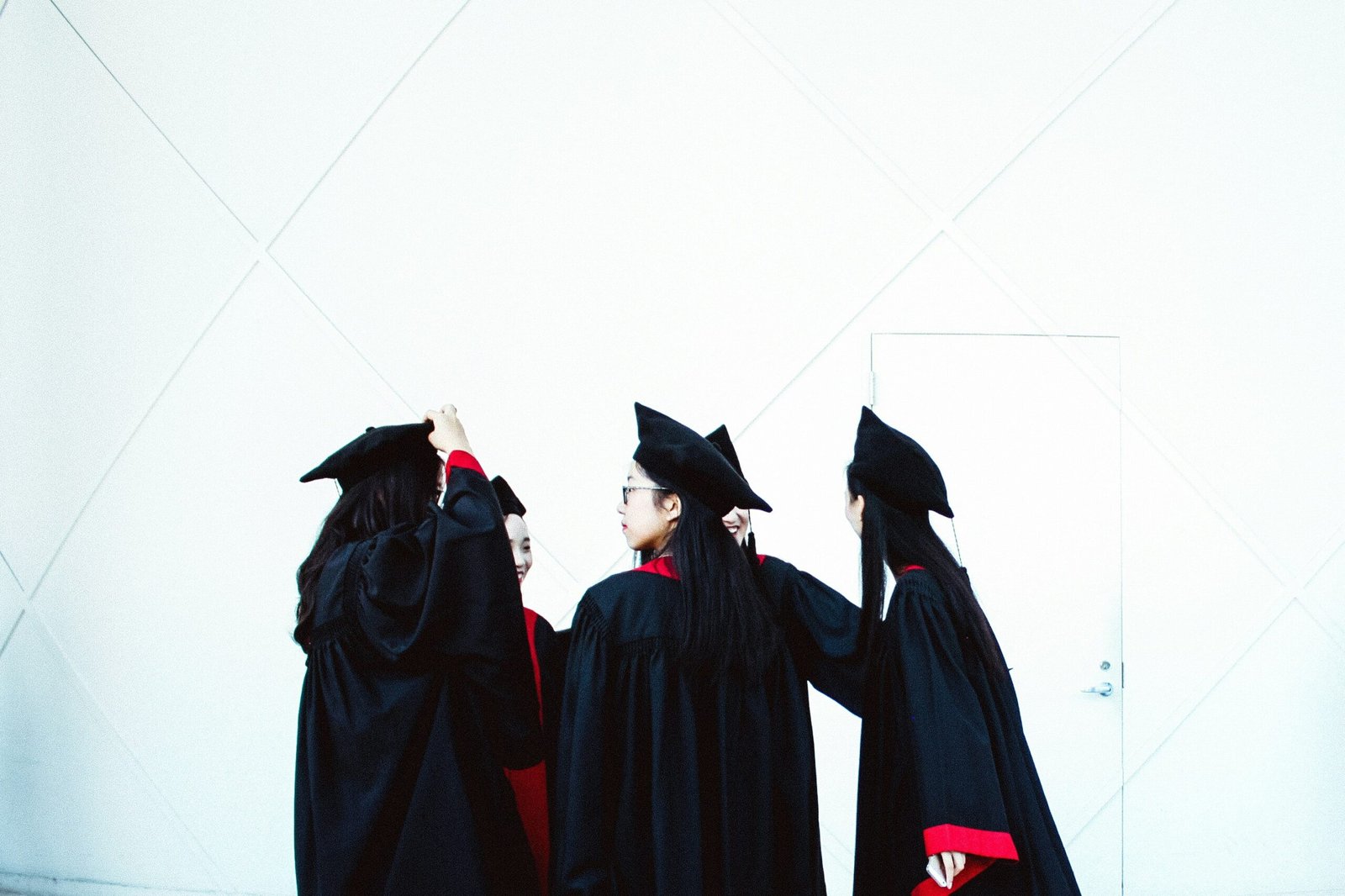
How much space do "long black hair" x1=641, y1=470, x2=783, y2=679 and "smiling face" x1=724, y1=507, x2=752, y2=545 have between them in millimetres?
263

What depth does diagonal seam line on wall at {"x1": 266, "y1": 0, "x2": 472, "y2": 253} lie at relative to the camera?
3.93 m

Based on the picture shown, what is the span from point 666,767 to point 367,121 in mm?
2952

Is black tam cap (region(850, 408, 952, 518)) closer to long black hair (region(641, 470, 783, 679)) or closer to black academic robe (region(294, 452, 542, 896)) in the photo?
long black hair (region(641, 470, 783, 679))

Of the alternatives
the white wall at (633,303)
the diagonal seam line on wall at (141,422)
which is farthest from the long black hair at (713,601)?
the diagonal seam line on wall at (141,422)

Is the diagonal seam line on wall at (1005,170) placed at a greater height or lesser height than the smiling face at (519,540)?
greater

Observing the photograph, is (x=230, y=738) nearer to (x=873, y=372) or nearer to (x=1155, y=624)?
(x=873, y=372)

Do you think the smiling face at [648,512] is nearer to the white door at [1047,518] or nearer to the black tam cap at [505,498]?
the black tam cap at [505,498]

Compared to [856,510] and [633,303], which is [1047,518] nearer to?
[856,510]

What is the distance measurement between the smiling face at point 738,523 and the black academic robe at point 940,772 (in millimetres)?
446

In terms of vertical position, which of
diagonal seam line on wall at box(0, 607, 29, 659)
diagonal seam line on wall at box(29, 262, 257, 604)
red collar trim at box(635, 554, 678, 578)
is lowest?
red collar trim at box(635, 554, 678, 578)

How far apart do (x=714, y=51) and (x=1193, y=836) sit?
353 centimetres

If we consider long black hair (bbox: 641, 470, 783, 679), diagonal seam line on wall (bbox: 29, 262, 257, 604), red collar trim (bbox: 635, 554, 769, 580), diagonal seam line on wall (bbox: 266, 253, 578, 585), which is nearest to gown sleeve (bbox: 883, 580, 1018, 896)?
long black hair (bbox: 641, 470, 783, 679)

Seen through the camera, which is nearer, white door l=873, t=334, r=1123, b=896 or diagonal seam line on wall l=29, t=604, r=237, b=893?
white door l=873, t=334, r=1123, b=896

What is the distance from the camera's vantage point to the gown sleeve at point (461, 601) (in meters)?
2.19
